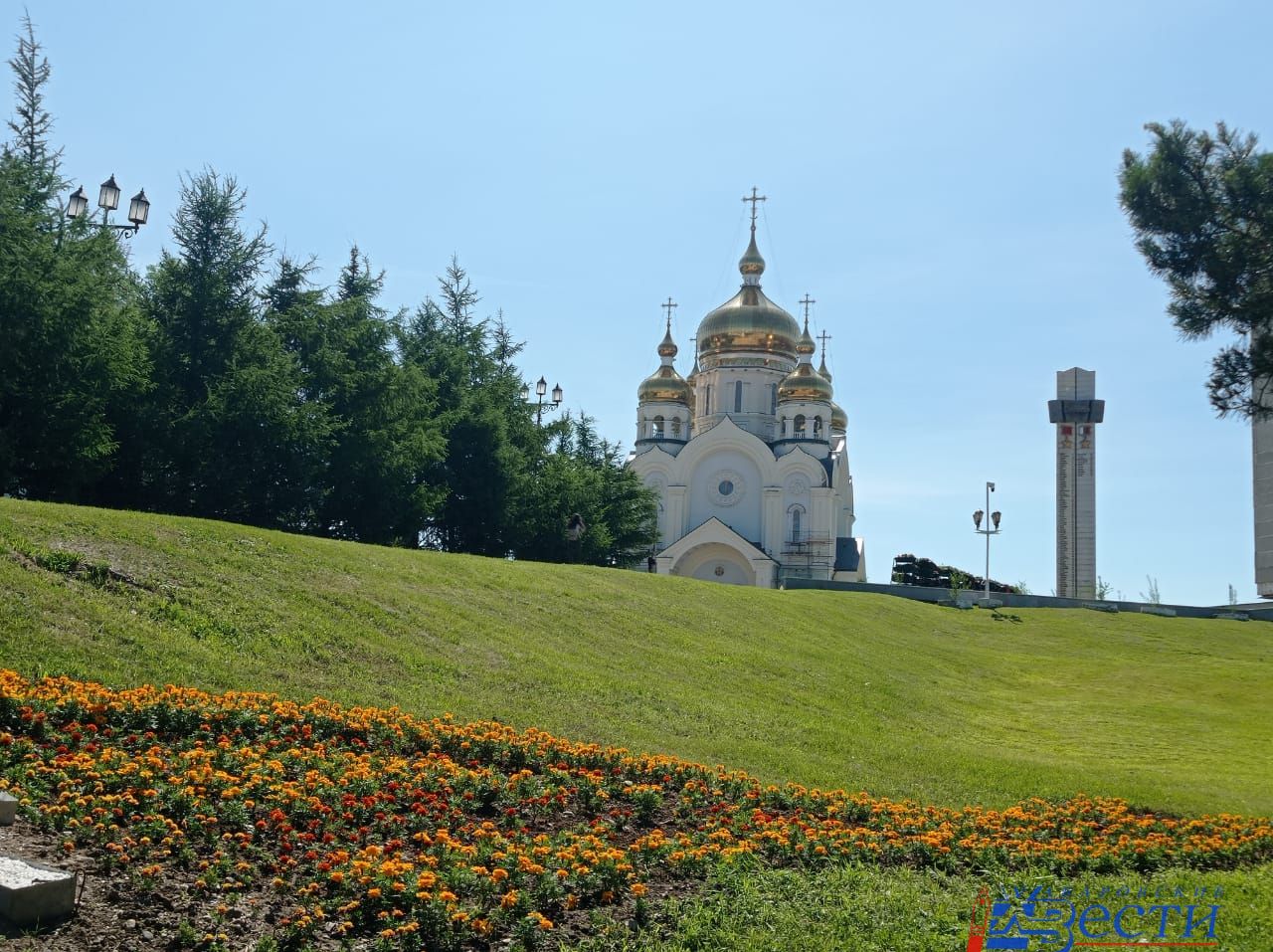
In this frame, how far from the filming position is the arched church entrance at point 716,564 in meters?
49.1

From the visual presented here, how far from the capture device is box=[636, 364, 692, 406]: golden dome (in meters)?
55.4

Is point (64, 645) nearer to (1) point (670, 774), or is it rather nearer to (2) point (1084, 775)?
(1) point (670, 774)

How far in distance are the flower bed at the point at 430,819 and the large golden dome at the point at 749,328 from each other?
43537 millimetres

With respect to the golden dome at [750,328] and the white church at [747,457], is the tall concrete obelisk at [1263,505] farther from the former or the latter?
the golden dome at [750,328]

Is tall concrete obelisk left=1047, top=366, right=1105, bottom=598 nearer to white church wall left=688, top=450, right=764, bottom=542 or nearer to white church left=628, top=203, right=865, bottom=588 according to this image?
white church left=628, top=203, right=865, bottom=588

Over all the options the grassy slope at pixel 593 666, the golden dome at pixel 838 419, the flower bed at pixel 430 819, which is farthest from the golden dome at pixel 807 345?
the flower bed at pixel 430 819

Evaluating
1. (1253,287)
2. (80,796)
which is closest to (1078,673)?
(1253,287)

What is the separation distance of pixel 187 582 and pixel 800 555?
3895 centimetres

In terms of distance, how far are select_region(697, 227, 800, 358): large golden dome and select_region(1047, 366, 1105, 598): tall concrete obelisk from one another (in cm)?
1465

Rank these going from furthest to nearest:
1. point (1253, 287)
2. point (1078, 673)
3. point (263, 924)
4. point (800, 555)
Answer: point (800, 555) < point (1078, 673) < point (1253, 287) < point (263, 924)

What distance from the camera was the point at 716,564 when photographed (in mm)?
49719

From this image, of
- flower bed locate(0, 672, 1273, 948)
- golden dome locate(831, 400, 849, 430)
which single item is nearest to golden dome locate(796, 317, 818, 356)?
golden dome locate(831, 400, 849, 430)

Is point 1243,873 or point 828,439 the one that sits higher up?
point 828,439

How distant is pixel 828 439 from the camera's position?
5156cm
